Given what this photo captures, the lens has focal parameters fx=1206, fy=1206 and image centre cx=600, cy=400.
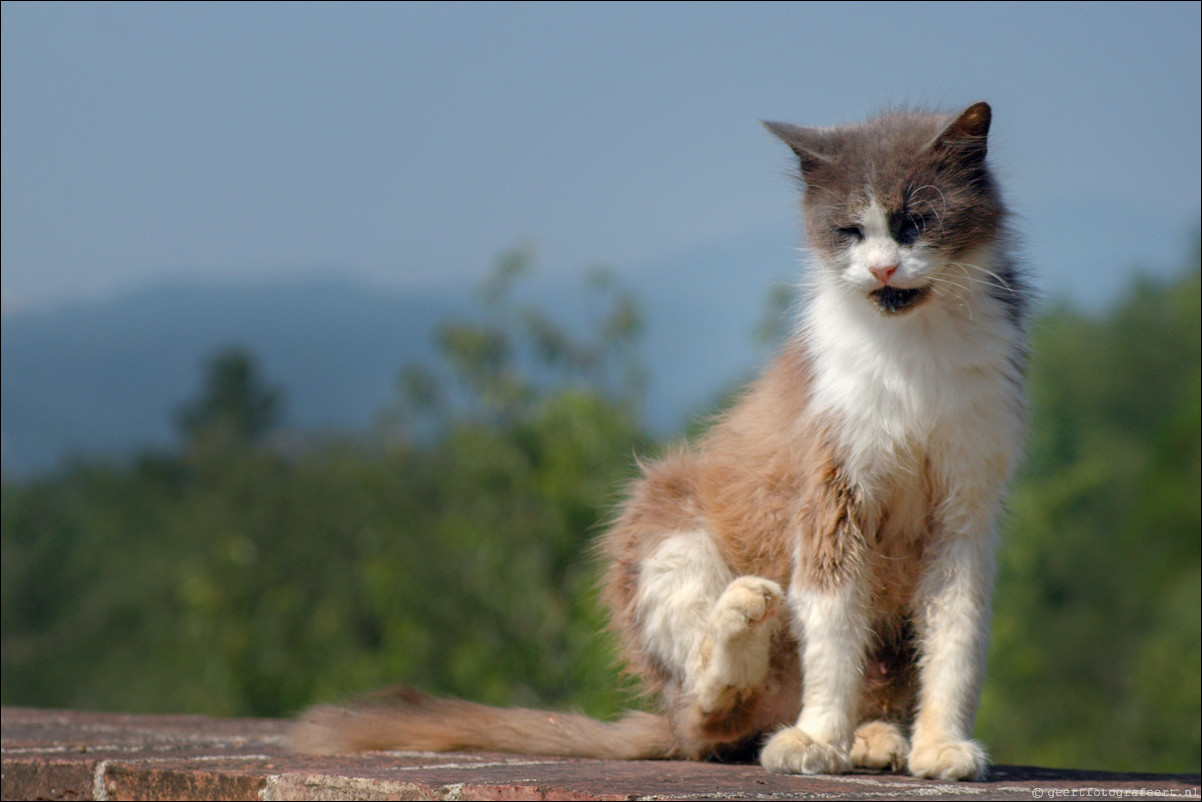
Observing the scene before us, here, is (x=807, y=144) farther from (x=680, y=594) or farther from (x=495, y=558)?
(x=495, y=558)

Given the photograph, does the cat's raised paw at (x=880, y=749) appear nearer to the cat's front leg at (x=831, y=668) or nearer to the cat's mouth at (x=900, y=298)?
the cat's front leg at (x=831, y=668)

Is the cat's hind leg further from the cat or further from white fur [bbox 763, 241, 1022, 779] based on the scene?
white fur [bbox 763, 241, 1022, 779]

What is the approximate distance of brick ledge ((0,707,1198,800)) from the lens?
272cm

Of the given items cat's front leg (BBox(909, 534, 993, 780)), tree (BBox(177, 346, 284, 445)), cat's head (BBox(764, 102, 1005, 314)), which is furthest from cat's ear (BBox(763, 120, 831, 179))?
tree (BBox(177, 346, 284, 445))

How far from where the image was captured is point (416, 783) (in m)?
2.78

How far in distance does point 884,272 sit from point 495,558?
338 inches

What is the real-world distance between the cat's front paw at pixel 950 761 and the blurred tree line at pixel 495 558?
2.66 ft

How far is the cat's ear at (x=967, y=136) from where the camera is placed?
10.8 ft

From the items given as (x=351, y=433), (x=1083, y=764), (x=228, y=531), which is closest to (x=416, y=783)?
(x=1083, y=764)

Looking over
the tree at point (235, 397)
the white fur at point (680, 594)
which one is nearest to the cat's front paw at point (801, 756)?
the white fur at point (680, 594)

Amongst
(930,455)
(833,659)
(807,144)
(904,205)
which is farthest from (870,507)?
(807,144)

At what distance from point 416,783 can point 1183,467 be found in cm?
1913

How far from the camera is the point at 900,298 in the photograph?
10.7 feet

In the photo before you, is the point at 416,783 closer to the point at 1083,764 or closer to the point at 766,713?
the point at 766,713
